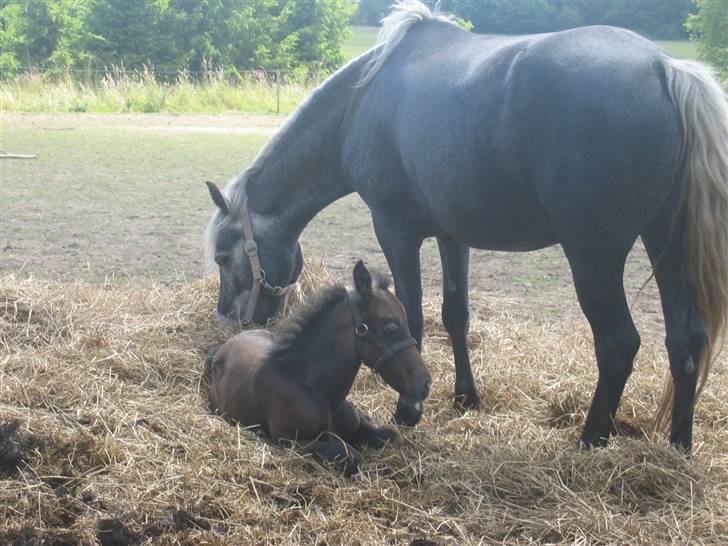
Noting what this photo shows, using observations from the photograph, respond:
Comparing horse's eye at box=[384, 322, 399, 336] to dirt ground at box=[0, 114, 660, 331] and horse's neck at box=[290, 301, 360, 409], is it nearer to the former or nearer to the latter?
horse's neck at box=[290, 301, 360, 409]

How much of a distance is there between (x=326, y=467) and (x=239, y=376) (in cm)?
70

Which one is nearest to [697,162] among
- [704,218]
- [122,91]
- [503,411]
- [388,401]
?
[704,218]

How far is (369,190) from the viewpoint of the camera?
462 centimetres

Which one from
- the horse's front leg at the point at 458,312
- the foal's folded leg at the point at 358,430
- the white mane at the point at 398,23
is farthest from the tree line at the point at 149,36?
the foal's folded leg at the point at 358,430

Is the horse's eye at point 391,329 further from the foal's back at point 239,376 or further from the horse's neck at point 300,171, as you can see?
the horse's neck at point 300,171

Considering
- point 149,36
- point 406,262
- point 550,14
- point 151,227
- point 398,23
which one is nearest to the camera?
point 406,262

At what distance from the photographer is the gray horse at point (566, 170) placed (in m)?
3.40

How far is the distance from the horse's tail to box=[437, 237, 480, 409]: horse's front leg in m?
1.34

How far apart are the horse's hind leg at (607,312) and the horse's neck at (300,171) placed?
1.88m

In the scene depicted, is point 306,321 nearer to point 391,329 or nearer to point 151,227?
point 391,329

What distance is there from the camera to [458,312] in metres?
4.76

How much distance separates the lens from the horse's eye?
3.71 meters

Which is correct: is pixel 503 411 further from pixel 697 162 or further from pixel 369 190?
pixel 697 162

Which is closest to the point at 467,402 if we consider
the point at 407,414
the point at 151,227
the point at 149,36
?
the point at 407,414
